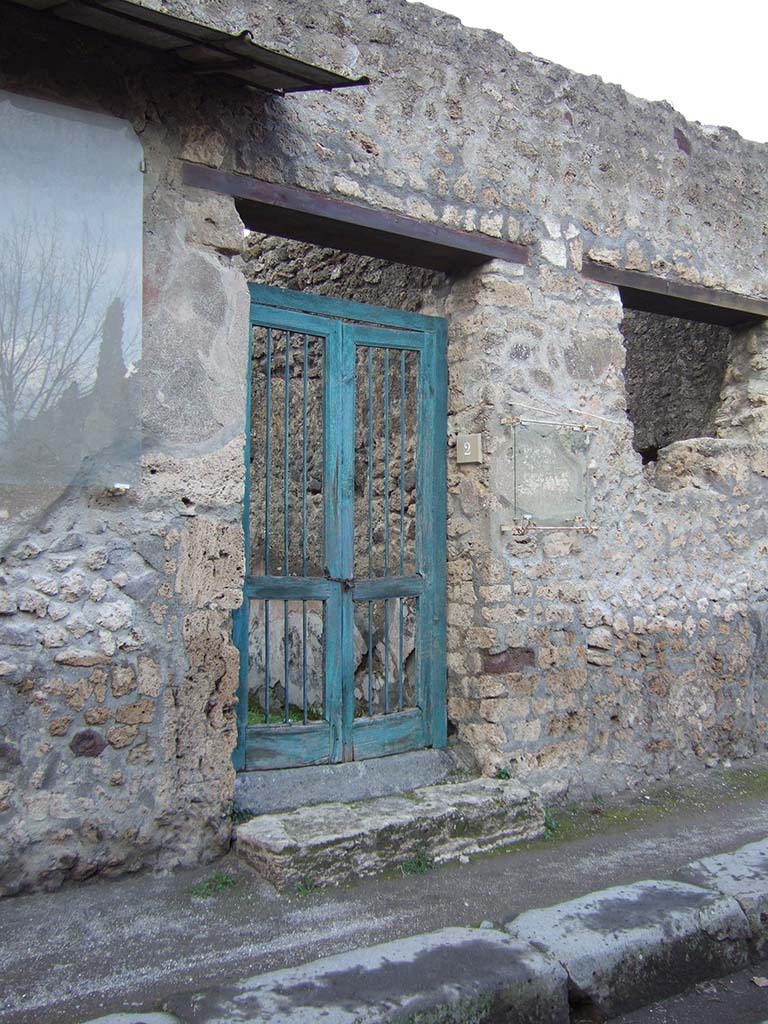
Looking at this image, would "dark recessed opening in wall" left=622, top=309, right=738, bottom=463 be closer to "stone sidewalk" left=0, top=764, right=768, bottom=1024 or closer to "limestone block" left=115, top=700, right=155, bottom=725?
"stone sidewalk" left=0, top=764, right=768, bottom=1024

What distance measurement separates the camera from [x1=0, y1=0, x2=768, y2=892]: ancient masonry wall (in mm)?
3107

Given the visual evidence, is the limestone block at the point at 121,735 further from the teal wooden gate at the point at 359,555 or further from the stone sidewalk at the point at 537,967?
the stone sidewalk at the point at 537,967

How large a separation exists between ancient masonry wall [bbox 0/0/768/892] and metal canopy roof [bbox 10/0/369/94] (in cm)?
17

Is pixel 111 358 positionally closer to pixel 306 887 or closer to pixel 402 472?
pixel 402 472

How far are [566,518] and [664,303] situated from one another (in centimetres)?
144

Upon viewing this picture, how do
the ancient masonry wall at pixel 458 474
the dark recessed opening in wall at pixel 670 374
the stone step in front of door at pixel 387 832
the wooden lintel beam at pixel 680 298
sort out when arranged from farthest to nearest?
the dark recessed opening in wall at pixel 670 374 → the wooden lintel beam at pixel 680 298 → the stone step in front of door at pixel 387 832 → the ancient masonry wall at pixel 458 474

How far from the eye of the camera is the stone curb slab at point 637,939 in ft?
9.01

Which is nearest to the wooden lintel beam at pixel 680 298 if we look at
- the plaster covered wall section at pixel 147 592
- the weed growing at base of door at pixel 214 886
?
the plaster covered wall section at pixel 147 592

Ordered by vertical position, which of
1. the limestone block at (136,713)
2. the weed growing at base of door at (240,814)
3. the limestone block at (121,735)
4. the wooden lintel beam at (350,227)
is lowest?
the weed growing at base of door at (240,814)

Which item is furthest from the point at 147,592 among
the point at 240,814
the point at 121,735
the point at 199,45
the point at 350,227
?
the point at 199,45

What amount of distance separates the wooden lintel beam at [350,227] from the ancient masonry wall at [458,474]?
0.20 ft

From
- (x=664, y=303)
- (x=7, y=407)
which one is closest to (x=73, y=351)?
(x=7, y=407)

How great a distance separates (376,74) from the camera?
3865 millimetres

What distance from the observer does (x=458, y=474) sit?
166 inches
